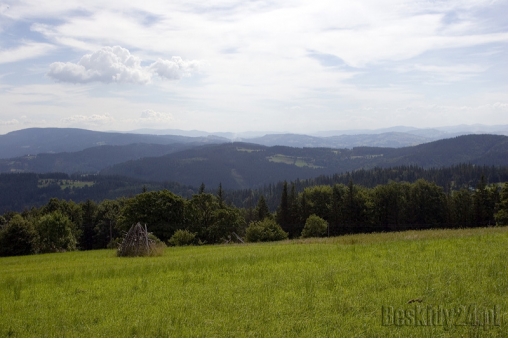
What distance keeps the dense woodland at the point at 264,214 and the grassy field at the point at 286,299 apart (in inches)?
1782

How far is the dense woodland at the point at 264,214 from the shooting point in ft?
198

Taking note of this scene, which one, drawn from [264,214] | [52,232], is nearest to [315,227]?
[264,214]

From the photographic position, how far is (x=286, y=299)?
10125 mm

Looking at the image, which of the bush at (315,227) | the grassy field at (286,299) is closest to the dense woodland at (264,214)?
the bush at (315,227)

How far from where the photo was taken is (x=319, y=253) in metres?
17.8

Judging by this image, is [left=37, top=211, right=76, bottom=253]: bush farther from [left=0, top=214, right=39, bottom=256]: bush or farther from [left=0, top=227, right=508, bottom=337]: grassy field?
[left=0, top=227, right=508, bottom=337]: grassy field

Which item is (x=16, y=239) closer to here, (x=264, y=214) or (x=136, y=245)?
(x=136, y=245)

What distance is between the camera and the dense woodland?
6044 centimetres

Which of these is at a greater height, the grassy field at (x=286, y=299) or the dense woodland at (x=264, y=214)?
the grassy field at (x=286, y=299)

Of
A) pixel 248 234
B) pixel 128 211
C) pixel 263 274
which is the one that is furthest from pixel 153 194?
pixel 263 274

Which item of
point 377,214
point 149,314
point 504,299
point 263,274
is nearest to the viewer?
point 504,299

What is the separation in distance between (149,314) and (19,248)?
63.9 meters

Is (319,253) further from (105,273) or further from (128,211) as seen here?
(128,211)

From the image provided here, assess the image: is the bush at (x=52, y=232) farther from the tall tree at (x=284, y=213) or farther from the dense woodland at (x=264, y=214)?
the tall tree at (x=284, y=213)
